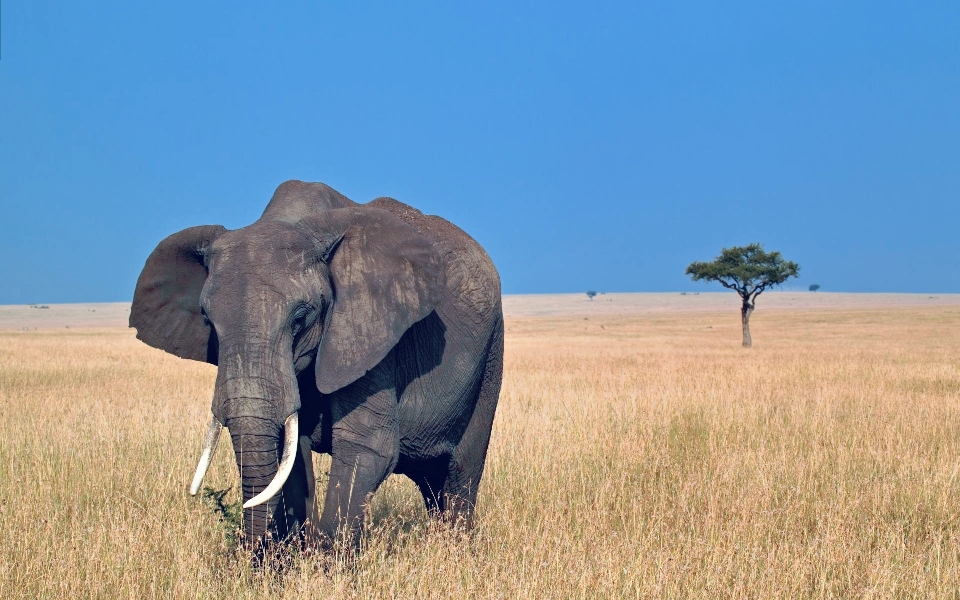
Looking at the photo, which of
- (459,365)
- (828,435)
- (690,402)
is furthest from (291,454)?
(690,402)

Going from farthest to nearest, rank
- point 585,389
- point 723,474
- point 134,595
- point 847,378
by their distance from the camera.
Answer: point 847,378, point 585,389, point 723,474, point 134,595

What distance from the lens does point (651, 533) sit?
5855mm

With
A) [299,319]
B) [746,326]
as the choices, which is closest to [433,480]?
[299,319]

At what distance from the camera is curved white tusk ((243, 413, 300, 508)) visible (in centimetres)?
418

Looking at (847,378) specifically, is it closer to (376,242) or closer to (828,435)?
(828,435)

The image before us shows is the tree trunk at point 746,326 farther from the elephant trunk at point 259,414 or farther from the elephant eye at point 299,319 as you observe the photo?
the elephant trunk at point 259,414

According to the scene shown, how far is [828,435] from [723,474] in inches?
122

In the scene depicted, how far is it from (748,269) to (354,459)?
40968 mm

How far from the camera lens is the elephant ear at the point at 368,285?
4.52m

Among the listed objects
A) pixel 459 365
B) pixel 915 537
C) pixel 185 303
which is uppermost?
pixel 185 303

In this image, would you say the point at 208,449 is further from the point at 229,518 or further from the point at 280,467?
the point at 229,518

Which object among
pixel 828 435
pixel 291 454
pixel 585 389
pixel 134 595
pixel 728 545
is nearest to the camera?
pixel 291 454

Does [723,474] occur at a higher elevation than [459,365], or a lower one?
lower

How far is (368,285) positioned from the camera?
15.5 ft
